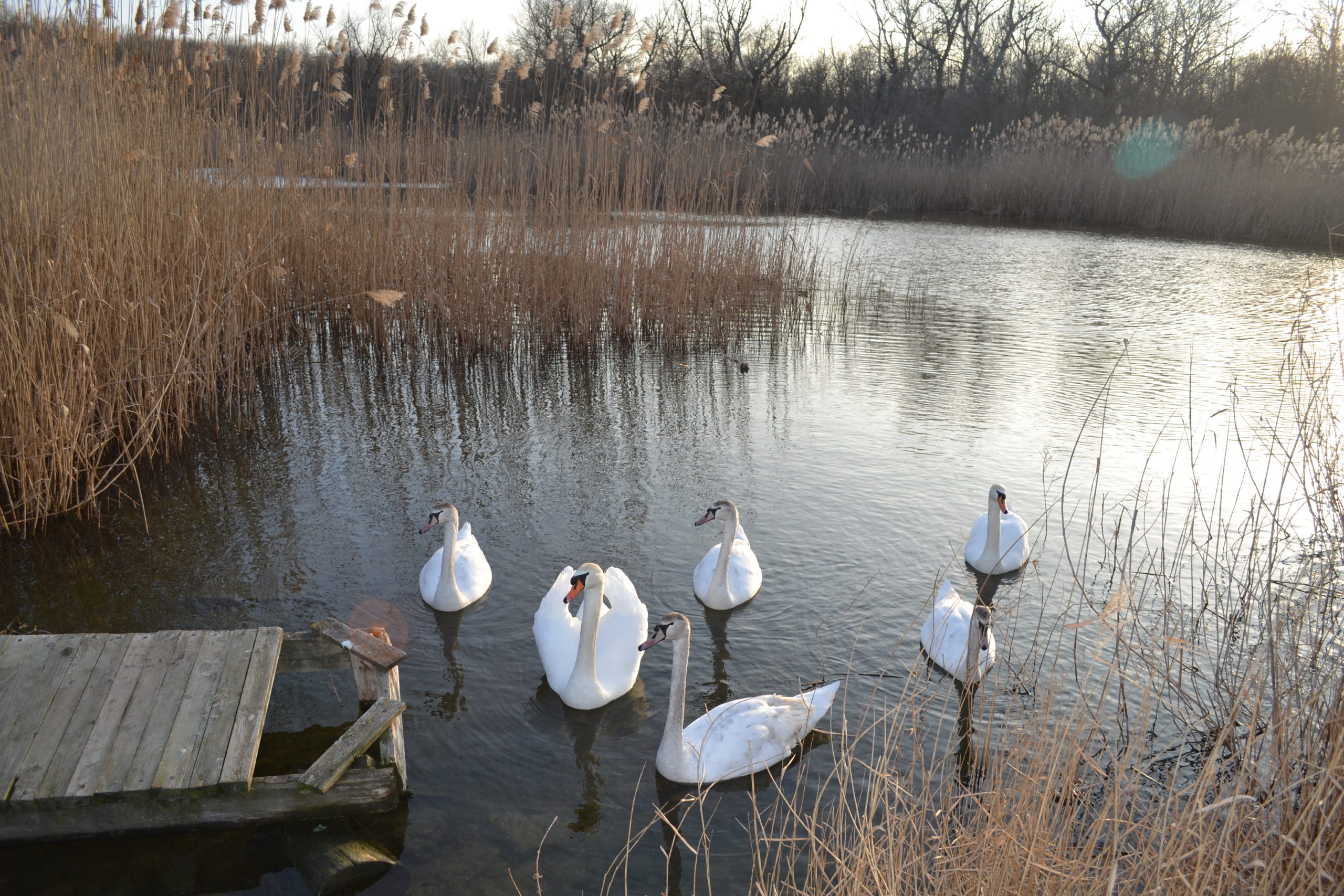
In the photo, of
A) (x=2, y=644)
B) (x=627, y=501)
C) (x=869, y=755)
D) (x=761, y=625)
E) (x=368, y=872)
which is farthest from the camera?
(x=627, y=501)

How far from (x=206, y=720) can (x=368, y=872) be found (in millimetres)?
803

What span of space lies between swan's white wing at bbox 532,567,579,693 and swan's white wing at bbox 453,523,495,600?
0.43 metres

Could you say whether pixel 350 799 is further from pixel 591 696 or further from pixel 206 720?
pixel 591 696

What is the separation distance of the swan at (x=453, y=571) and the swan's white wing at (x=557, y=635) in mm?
445

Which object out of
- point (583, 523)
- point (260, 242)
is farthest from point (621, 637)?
point (260, 242)

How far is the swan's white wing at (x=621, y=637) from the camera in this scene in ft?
13.5

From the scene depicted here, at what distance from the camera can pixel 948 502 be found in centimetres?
617

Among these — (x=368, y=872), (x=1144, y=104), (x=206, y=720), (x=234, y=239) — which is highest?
(x=1144, y=104)

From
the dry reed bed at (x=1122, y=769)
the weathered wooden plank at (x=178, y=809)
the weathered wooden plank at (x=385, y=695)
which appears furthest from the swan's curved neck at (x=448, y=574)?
the dry reed bed at (x=1122, y=769)

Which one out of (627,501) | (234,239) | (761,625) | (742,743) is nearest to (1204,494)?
(761,625)

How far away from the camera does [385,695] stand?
341 centimetres

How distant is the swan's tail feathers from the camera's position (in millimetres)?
3678

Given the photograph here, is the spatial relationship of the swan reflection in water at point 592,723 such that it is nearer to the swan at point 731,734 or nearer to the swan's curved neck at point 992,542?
the swan at point 731,734

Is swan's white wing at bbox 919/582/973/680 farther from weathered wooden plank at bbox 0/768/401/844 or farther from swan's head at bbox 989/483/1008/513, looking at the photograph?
weathered wooden plank at bbox 0/768/401/844
